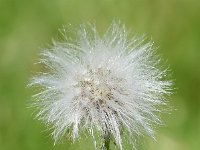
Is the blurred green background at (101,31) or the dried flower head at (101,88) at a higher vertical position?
the blurred green background at (101,31)

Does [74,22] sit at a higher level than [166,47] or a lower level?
higher

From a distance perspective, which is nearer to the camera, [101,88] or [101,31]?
A: [101,88]

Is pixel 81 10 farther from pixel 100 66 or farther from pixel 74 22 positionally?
A: pixel 100 66

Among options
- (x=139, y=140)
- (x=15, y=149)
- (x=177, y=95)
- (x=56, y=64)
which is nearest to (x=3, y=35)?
(x=15, y=149)

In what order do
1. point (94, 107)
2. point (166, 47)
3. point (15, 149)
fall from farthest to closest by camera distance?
1. point (166, 47)
2. point (15, 149)
3. point (94, 107)

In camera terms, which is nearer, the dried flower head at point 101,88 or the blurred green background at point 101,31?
the dried flower head at point 101,88
